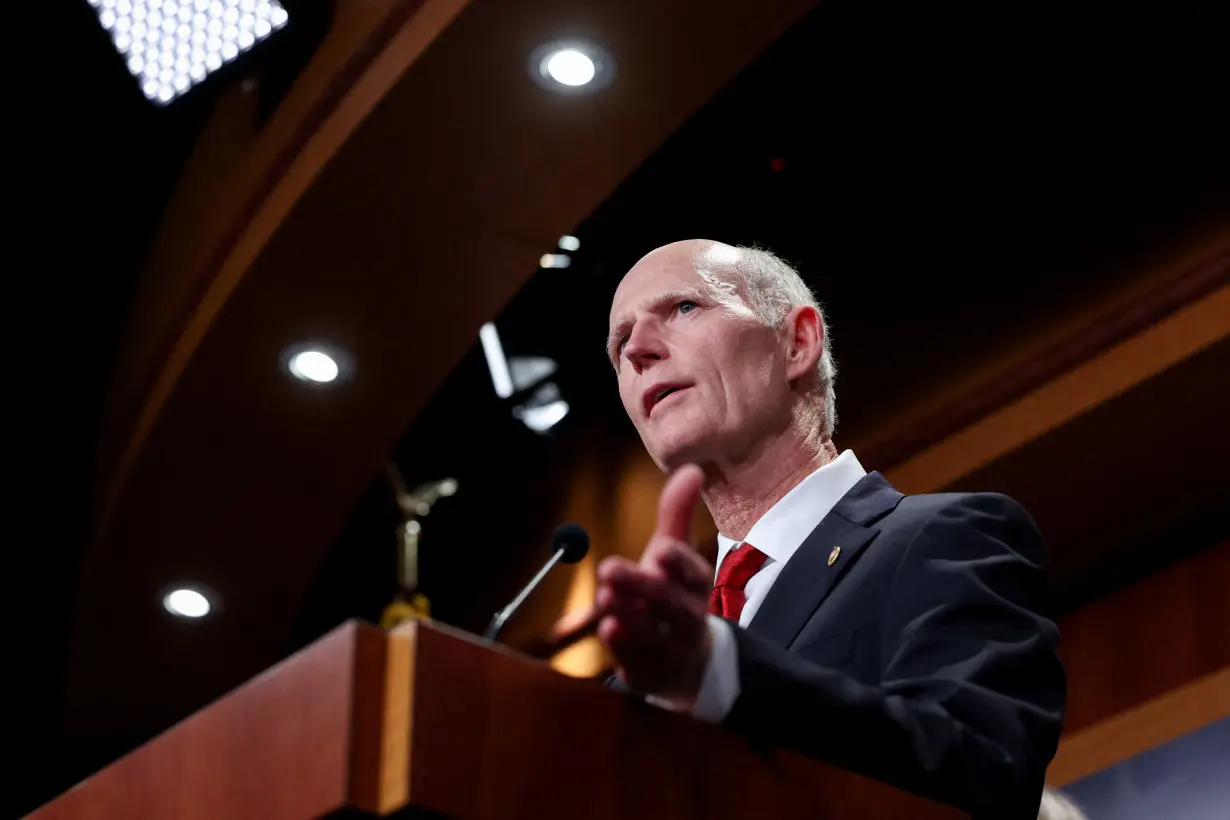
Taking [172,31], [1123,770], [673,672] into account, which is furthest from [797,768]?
[172,31]

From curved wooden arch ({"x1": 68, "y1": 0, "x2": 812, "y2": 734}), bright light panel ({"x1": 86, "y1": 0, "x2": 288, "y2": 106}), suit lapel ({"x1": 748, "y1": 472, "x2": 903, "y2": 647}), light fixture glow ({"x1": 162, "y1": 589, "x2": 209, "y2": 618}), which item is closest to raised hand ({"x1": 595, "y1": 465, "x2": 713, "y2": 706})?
suit lapel ({"x1": 748, "y1": 472, "x2": 903, "y2": 647})

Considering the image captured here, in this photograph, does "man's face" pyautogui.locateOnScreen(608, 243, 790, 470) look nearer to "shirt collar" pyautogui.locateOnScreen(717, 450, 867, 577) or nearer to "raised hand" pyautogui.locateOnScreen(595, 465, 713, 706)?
"shirt collar" pyautogui.locateOnScreen(717, 450, 867, 577)

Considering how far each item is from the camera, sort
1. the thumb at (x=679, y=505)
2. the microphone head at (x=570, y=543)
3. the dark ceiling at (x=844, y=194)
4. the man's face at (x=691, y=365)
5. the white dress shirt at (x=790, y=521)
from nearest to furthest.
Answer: the thumb at (x=679, y=505) < the white dress shirt at (x=790, y=521) < the man's face at (x=691, y=365) < the microphone head at (x=570, y=543) < the dark ceiling at (x=844, y=194)

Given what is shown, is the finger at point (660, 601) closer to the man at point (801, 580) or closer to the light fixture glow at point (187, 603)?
the man at point (801, 580)

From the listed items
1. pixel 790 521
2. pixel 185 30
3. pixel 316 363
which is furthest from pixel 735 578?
pixel 316 363

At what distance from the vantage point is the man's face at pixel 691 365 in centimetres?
157

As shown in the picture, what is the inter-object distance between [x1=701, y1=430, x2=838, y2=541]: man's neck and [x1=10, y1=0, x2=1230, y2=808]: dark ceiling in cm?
217

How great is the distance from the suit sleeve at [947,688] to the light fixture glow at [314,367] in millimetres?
2906

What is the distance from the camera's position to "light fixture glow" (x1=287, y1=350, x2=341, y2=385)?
3.98 metres

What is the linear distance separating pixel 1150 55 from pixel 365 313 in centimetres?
202

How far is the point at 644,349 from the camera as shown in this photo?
163cm

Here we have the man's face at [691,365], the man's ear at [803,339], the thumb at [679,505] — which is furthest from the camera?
A: the man's ear at [803,339]

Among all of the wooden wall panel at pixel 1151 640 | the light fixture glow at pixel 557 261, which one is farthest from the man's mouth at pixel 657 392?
the light fixture glow at pixel 557 261

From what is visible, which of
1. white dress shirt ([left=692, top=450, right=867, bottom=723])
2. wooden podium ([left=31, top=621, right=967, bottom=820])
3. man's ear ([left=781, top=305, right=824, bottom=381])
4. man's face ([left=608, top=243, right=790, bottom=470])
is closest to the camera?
wooden podium ([left=31, top=621, right=967, bottom=820])
